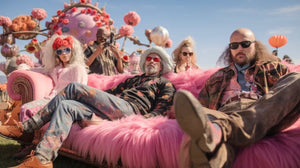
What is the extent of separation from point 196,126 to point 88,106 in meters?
1.50

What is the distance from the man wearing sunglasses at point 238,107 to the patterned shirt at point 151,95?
397mm

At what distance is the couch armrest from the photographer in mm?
3133

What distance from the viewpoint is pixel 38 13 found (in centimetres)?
886

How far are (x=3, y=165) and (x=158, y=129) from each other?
1655 mm

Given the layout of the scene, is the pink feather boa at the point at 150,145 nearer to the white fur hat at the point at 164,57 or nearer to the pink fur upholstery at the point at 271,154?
the pink fur upholstery at the point at 271,154

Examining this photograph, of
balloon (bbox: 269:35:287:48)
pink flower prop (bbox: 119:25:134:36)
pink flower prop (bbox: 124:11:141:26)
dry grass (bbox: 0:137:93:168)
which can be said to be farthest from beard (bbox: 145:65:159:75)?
pink flower prop (bbox: 124:11:141:26)

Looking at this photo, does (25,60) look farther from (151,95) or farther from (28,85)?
(151,95)

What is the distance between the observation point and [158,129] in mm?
1899

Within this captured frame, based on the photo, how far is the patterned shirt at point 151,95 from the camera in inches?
103

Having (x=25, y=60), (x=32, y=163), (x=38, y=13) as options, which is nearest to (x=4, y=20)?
(x=38, y=13)

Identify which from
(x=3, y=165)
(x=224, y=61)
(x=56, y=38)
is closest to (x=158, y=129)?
(x=224, y=61)

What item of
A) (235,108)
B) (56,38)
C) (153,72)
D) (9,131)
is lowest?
(9,131)

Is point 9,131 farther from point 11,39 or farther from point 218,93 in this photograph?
point 11,39

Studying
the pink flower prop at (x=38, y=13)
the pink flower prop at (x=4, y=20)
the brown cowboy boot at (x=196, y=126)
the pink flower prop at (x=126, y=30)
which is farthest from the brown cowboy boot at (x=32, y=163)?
the pink flower prop at (x=4, y=20)
